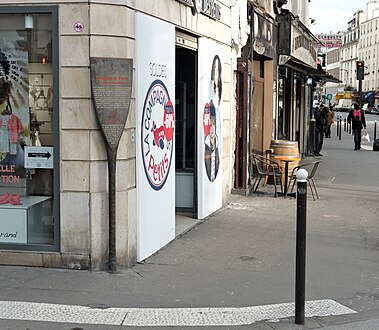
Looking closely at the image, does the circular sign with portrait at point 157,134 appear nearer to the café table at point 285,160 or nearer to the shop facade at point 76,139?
the shop facade at point 76,139

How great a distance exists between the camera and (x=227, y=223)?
398 inches

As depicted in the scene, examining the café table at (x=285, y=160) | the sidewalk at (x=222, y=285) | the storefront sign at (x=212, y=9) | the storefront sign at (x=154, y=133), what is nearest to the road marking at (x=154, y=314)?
the sidewalk at (x=222, y=285)

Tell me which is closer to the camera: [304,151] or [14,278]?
[14,278]

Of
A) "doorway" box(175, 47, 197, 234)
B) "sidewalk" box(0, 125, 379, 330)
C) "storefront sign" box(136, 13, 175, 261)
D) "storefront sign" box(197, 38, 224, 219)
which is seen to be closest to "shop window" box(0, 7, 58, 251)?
"sidewalk" box(0, 125, 379, 330)

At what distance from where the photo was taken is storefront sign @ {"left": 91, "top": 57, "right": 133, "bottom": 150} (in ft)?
22.0

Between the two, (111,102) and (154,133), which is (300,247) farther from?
(154,133)

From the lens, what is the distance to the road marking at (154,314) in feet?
18.3

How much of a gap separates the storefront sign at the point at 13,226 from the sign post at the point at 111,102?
108 centimetres

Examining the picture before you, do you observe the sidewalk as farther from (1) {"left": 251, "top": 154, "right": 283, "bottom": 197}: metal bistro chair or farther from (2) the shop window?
(1) {"left": 251, "top": 154, "right": 283, "bottom": 197}: metal bistro chair

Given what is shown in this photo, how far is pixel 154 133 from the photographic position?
309 inches

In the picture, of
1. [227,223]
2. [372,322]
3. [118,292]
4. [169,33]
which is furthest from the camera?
[227,223]

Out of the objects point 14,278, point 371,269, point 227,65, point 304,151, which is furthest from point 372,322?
point 304,151

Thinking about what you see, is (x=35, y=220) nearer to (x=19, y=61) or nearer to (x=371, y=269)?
(x=19, y=61)

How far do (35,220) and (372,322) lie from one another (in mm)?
3672
